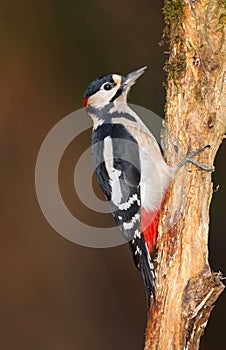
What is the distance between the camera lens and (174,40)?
225 centimetres

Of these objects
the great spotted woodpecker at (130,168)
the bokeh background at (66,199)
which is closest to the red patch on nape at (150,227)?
the great spotted woodpecker at (130,168)

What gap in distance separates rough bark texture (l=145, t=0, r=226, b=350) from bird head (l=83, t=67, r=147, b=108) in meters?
0.38

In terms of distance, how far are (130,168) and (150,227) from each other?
0.26 metres

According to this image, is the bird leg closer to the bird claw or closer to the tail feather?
the bird claw

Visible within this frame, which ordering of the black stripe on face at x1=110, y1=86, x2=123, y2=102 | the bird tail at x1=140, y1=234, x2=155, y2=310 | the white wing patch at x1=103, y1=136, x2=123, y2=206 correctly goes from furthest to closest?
the black stripe on face at x1=110, y1=86, x2=123, y2=102 → the white wing patch at x1=103, y1=136, x2=123, y2=206 → the bird tail at x1=140, y1=234, x2=155, y2=310

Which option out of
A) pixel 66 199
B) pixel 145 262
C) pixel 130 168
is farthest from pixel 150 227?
pixel 66 199

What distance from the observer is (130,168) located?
97.7 inches

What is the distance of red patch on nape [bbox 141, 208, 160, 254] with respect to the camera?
2375 mm

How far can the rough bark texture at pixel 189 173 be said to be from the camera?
2.18 metres

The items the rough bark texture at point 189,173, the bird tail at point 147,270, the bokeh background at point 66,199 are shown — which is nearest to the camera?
the rough bark texture at point 189,173

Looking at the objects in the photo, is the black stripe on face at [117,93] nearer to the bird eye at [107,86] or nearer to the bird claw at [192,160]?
the bird eye at [107,86]

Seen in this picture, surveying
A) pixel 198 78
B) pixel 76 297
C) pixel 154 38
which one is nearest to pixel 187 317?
pixel 198 78

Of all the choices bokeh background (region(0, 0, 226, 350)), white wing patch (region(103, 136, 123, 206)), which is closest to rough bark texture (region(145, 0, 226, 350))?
white wing patch (region(103, 136, 123, 206))

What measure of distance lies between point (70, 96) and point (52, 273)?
1.32m
